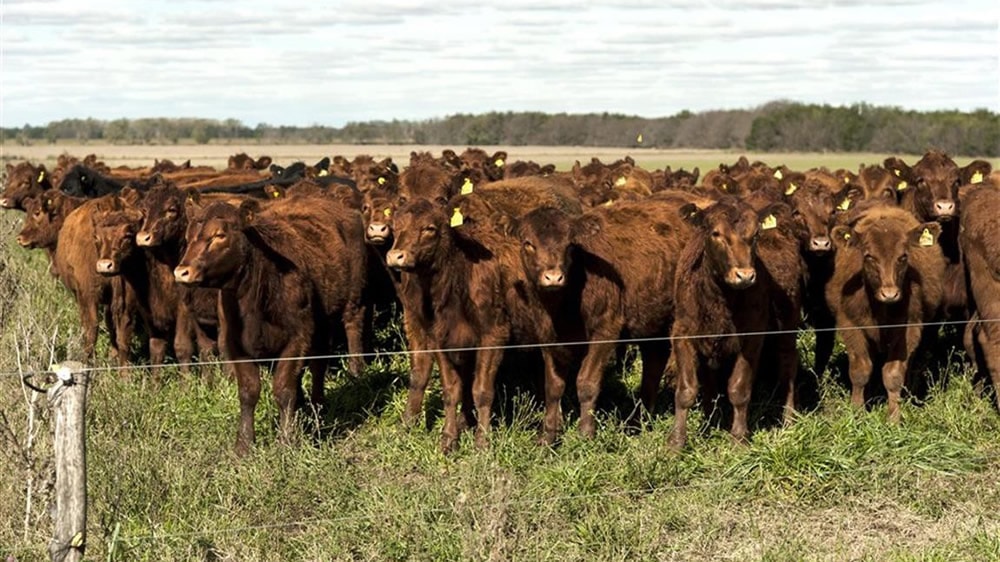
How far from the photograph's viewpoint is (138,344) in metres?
11.9

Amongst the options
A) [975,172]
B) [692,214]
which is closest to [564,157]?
[975,172]

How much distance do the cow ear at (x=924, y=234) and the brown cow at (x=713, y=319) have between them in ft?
3.66

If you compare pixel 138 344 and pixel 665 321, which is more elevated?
pixel 665 321

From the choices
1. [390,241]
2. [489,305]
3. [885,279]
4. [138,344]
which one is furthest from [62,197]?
[885,279]

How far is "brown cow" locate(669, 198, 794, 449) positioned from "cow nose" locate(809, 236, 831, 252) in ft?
2.58

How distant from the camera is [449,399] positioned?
8289 millimetres

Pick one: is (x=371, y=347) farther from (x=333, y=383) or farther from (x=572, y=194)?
(x=572, y=194)

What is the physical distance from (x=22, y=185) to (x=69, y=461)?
39.9 ft

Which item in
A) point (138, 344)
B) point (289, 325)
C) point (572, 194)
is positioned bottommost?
point (138, 344)

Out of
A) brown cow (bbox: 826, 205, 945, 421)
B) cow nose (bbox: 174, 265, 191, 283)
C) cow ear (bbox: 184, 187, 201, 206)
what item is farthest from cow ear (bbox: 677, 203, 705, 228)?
cow ear (bbox: 184, 187, 201, 206)

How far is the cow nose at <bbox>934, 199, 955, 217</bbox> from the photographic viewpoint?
10.0 m

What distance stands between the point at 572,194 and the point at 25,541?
22.2ft

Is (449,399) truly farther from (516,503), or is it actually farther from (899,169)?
(899,169)

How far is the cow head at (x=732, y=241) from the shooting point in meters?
7.60
